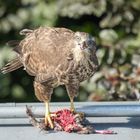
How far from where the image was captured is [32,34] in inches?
167

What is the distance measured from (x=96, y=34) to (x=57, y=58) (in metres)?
1.85

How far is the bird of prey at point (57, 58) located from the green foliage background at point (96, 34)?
120cm

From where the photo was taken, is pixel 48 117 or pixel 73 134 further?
pixel 48 117

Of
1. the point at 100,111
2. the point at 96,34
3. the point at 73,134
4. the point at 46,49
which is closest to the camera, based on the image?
the point at 100,111

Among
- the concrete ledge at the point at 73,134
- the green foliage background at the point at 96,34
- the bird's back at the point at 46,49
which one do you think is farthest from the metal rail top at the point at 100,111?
the green foliage background at the point at 96,34

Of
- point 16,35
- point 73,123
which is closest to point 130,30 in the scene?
point 16,35

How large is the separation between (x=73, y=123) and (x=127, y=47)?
6.18ft

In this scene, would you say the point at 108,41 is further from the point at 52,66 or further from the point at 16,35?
the point at 52,66

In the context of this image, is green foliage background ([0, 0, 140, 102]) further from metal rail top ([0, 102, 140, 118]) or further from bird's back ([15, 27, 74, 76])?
metal rail top ([0, 102, 140, 118])

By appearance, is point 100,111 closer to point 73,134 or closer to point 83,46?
point 73,134

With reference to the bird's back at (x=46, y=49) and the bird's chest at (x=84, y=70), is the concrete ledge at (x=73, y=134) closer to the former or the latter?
the bird's chest at (x=84, y=70)

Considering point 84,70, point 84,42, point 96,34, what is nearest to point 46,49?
point 84,70

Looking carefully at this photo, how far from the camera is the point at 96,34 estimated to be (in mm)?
5742

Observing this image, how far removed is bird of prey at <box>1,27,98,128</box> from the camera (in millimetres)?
3756
